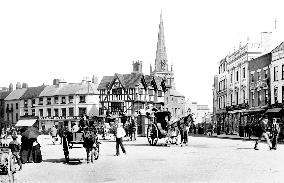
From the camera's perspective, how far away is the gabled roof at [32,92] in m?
87.5

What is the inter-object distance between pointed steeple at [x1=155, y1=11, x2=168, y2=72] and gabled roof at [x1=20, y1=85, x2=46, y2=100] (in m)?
50.2

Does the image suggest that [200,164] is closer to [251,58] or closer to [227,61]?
[251,58]

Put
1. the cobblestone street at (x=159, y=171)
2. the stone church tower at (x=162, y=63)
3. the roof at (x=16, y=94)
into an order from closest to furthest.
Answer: the cobblestone street at (x=159, y=171), the roof at (x=16, y=94), the stone church tower at (x=162, y=63)

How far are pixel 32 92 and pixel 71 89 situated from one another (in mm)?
11732

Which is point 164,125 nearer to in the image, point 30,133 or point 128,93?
point 30,133

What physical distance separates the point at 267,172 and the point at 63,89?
72.4 metres

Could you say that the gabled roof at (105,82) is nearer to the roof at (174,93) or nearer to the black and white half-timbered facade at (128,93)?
the black and white half-timbered facade at (128,93)

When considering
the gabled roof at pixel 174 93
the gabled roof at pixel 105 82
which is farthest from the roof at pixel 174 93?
the gabled roof at pixel 105 82

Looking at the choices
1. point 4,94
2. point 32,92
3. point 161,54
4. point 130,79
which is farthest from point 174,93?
point 130,79

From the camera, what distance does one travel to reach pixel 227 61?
6162 centimetres

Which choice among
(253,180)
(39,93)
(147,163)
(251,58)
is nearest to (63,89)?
(39,93)

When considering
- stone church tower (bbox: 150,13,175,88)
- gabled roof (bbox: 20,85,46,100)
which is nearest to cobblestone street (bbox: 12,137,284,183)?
gabled roof (bbox: 20,85,46,100)

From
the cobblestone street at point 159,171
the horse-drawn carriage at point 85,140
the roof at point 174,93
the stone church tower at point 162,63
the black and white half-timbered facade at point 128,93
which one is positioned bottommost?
the cobblestone street at point 159,171

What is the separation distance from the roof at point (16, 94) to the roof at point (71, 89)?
9204 mm
